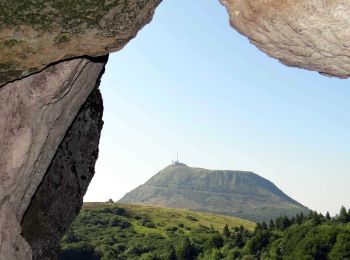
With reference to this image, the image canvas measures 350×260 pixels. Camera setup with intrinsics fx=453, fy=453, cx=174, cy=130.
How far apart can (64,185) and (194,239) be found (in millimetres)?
106291

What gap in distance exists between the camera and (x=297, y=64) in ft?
31.6

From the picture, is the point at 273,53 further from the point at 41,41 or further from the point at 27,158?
the point at 27,158

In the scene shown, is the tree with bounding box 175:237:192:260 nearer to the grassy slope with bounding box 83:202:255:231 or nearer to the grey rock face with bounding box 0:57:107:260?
the grassy slope with bounding box 83:202:255:231

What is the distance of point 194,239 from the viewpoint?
120312 millimetres

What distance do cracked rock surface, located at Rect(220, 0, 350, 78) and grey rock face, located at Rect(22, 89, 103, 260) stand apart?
1058 cm

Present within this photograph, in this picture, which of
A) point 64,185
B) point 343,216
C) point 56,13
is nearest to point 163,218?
point 343,216

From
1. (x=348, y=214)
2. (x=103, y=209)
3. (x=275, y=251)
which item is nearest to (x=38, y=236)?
(x=275, y=251)

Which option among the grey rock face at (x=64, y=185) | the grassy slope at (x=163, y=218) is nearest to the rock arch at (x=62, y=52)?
the grey rock face at (x=64, y=185)

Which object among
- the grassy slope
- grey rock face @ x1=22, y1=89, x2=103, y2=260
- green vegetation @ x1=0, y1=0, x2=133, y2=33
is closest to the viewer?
green vegetation @ x1=0, y1=0, x2=133, y2=33

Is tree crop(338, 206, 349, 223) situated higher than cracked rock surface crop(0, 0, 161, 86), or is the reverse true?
tree crop(338, 206, 349, 223)

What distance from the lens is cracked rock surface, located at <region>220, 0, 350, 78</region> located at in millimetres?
7406

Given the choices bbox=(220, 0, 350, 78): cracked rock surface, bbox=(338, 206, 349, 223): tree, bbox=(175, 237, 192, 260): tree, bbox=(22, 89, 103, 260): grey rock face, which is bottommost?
bbox=(175, 237, 192, 260): tree

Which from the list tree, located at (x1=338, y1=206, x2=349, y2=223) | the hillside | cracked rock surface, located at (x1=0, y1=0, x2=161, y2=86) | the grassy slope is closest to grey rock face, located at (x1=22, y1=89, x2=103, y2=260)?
cracked rock surface, located at (x1=0, y1=0, x2=161, y2=86)

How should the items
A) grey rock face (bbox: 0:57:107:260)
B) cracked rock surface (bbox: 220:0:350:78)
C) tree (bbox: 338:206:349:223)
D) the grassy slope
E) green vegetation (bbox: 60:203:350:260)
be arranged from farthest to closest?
the grassy slope
tree (bbox: 338:206:349:223)
green vegetation (bbox: 60:203:350:260)
grey rock face (bbox: 0:57:107:260)
cracked rock surface (bbox: 220:0:350:78)
